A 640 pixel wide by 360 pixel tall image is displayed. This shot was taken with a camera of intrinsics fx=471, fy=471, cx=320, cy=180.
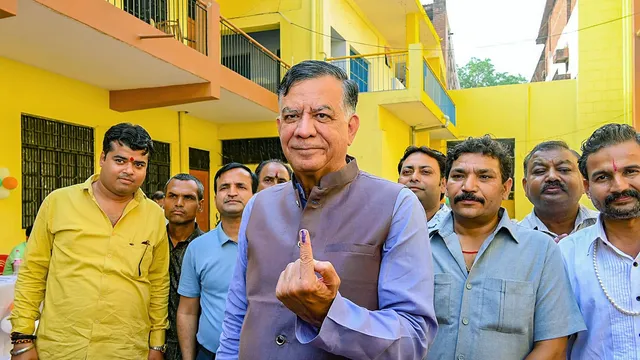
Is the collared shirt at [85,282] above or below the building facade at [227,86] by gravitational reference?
below

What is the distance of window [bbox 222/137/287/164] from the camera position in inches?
422

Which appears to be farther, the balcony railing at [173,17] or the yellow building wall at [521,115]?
the yellow building wall at [521,115]

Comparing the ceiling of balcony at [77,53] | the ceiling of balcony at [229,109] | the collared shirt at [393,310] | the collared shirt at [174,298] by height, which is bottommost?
the collared shirt at [174,298]

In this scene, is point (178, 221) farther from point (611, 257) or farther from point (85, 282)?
point (611, 257)

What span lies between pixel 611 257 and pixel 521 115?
14904mm

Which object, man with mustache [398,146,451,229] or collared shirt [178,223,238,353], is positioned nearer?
collared shirt [178,223,238,353]

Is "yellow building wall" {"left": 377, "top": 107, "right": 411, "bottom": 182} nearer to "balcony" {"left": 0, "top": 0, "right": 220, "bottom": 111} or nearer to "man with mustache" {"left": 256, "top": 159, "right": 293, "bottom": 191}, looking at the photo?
"balcony" {"left": 0, "top": 0, "right": 220, "bottom": 111}

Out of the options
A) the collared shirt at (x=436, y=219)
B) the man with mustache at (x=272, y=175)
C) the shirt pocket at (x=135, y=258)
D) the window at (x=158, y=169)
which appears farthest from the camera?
the window at (x=158, y=169)

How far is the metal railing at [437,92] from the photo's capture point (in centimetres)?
1169

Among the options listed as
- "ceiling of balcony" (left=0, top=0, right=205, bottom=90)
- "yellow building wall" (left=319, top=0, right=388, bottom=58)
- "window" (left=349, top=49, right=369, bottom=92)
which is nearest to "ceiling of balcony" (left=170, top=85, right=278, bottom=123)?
"ceiling of balcony" (left=0, top=0, right=205, bottom=90)

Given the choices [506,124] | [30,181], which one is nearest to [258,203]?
[30,181]

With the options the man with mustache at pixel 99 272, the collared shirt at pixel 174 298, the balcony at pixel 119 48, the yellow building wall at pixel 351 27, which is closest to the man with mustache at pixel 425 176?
the collared shirt at pixel 174 298

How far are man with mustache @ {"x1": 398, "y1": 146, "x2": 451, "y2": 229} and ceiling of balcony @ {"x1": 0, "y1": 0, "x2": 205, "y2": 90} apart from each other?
3.70m

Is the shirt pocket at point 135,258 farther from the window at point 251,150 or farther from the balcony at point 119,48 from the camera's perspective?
the window at point 251,150
